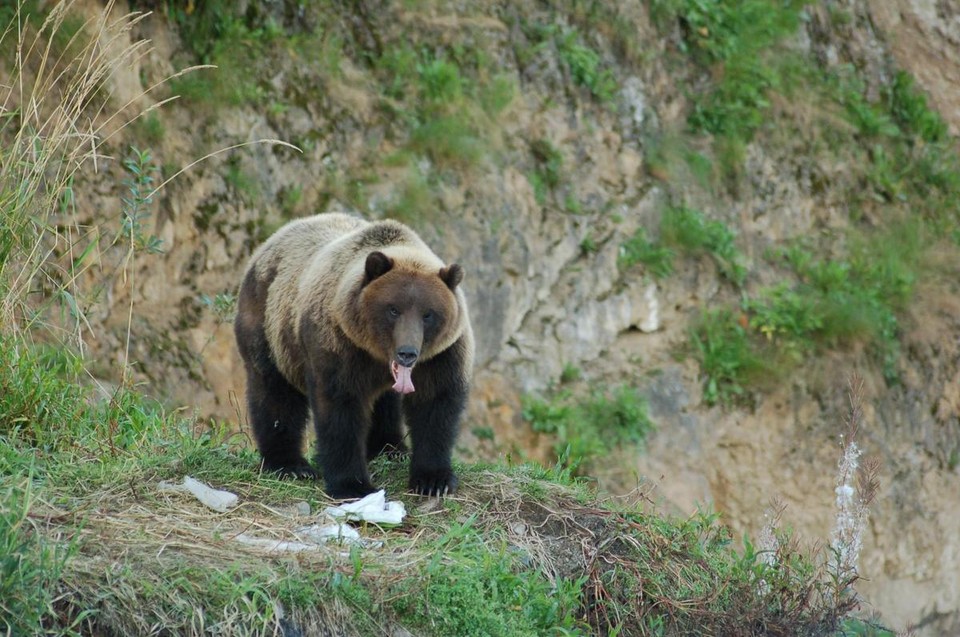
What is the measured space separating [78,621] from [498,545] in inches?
70.7

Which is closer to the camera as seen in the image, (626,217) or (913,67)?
(626,217)

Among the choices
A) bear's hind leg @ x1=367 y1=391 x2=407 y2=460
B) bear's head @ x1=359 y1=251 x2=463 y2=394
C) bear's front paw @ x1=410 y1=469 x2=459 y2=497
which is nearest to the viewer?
bear's head @ x1=359 y1=251 x2=463 y2=394

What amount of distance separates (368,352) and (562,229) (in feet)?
19.7

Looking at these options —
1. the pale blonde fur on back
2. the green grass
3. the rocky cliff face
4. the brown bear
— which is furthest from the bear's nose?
the green grass

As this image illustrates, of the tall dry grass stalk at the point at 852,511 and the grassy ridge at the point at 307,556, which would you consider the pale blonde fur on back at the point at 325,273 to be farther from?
the tall dry grass stalk at the point at 852,511

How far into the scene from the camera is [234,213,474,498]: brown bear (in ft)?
17.9

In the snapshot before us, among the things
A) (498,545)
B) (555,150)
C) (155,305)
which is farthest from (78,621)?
(555,150)

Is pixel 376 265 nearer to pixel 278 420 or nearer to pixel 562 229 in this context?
pixel 278 420

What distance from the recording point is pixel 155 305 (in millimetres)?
9070

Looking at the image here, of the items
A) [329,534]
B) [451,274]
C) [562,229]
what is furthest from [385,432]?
[562,229]

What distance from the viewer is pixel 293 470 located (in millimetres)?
5918

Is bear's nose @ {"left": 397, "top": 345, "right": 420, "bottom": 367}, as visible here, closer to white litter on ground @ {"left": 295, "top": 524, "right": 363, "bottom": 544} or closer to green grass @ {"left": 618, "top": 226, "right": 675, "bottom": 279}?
white litter on ground @ {"left": 295, "top": 524, "right": 363, "bottom": 544}

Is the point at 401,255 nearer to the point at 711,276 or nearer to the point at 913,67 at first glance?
the point at 711,276

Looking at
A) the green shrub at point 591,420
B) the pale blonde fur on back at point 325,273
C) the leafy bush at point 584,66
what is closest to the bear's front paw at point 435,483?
the pale blonde fur on back at point 325,273
